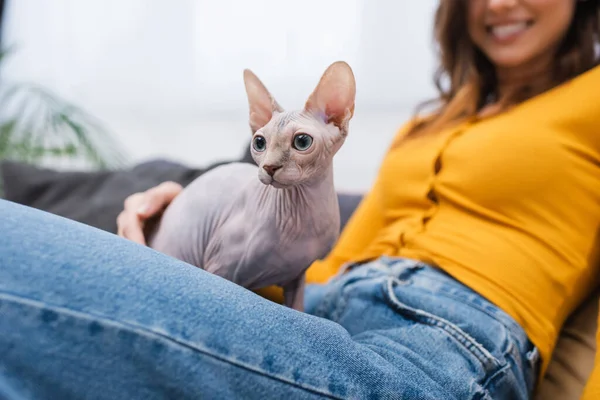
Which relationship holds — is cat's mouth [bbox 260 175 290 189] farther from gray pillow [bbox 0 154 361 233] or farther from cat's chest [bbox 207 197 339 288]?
gray pillow [bbox 0 154 361 233]

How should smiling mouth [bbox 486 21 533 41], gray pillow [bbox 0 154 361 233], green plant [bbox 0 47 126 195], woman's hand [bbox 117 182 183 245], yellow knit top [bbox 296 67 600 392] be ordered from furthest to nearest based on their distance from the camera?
1. green plant [bbox 0 47 126 195]
2. gray pillow [bbox 0 154 361 233]
3. smiling mouth [bbox 486 21 533 41]
4. yellow knit top [bbox 296 67 600 392]
5. woman's hand [bbox 117 182 183 245]

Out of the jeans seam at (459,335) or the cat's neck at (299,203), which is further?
the jeans seam at (459,335)

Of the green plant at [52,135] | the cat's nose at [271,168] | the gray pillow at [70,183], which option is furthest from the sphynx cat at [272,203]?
the green plant at [52,135]

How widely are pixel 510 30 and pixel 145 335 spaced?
82 cm

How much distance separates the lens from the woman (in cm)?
36

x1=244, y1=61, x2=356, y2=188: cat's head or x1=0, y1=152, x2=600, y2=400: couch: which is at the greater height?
x1=244, y1=61, x2=356, y2=188: cat's head

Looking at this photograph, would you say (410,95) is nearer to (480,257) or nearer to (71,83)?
(480,257)

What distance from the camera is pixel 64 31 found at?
178 cm

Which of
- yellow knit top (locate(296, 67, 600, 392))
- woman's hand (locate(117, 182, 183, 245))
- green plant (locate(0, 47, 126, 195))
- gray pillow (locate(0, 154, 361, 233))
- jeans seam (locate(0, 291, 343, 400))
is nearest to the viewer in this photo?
jeans seam (locate(0, 291, 343, 400))

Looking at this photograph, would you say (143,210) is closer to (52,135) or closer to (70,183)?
(70,183)

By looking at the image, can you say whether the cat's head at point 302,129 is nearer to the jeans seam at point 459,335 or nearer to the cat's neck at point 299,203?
the cat's neck at point 299,203

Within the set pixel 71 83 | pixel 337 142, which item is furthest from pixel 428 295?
pixel 71 83

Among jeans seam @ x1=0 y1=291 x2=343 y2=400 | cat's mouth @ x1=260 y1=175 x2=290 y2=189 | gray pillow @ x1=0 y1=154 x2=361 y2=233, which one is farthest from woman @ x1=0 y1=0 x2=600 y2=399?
gray pillow @ x1=0 y1=154 x2=361 y2=233

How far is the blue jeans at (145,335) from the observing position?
35 centimetres
